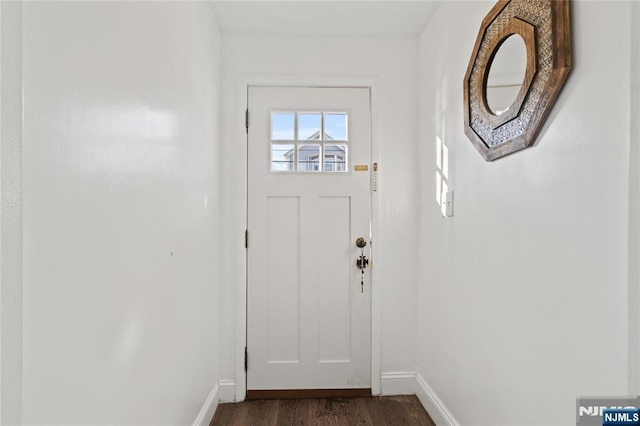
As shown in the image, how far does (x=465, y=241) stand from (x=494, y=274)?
1.01 ft

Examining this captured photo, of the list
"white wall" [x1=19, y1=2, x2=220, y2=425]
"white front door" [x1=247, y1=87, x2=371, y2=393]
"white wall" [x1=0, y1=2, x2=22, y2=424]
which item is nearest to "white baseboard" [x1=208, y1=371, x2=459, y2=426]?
"white front door" [x1=247, y1=87, x2=371, y2=393]

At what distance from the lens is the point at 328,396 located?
8.65 feet

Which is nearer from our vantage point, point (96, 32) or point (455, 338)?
point (96, 32)

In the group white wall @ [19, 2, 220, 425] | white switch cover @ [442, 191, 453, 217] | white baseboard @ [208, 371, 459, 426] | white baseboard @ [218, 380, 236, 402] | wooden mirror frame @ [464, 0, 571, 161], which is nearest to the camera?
white wall @ [19, 2, 220, 425]

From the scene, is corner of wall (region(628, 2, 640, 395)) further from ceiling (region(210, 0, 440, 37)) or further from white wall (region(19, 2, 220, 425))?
ceiling (region(210, 0, 440, 37))

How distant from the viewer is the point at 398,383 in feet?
8.77

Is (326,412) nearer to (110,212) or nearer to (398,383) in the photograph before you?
(398,383)

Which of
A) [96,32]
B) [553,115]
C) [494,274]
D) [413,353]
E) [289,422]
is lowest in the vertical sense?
[289,422]

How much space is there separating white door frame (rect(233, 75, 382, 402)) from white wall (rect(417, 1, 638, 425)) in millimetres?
488

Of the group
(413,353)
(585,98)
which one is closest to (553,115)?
(585,98)

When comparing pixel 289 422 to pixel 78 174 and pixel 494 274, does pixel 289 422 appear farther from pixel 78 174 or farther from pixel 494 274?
pixel 78 174

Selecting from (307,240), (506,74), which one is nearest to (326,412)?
(307,240)

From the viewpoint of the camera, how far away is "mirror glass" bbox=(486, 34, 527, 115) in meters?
1.41

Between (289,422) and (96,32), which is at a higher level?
(96,32)
